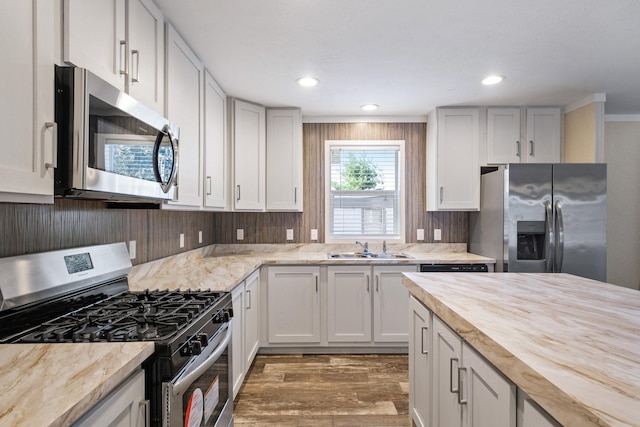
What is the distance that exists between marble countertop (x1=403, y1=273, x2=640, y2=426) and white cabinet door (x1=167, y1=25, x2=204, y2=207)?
1514mm

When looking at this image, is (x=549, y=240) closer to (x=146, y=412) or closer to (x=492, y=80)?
(x=492, y=80)

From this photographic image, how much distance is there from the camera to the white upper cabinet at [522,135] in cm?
343

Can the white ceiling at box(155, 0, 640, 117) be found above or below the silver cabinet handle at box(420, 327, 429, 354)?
above

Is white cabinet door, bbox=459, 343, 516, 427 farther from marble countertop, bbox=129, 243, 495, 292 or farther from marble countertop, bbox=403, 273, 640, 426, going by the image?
marble countertop, bbox=129, 243, 495, 292

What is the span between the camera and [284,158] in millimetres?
3520

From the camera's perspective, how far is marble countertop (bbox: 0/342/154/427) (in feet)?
2.34

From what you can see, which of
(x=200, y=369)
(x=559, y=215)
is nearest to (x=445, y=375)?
(x=200, y=369)

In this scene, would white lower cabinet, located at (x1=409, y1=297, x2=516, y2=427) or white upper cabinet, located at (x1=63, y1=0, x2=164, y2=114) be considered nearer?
white lower cabinet, located at (x1=409, y1=297, x2=516, y2=427)

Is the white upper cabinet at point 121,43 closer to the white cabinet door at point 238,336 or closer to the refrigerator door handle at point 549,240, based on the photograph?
the white cabinet door at point 238,336

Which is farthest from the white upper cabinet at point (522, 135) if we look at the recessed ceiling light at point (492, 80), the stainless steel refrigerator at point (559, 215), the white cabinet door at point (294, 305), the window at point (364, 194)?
the white cabinet door at point (294, 305)

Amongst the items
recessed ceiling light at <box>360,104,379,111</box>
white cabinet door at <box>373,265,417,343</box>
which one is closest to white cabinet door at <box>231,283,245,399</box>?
white cabinet door at <box>373,265,417,343</box>

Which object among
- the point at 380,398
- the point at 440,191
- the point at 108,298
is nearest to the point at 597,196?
the point at 440,191

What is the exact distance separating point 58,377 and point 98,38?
116 cm

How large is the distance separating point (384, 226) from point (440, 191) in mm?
731
